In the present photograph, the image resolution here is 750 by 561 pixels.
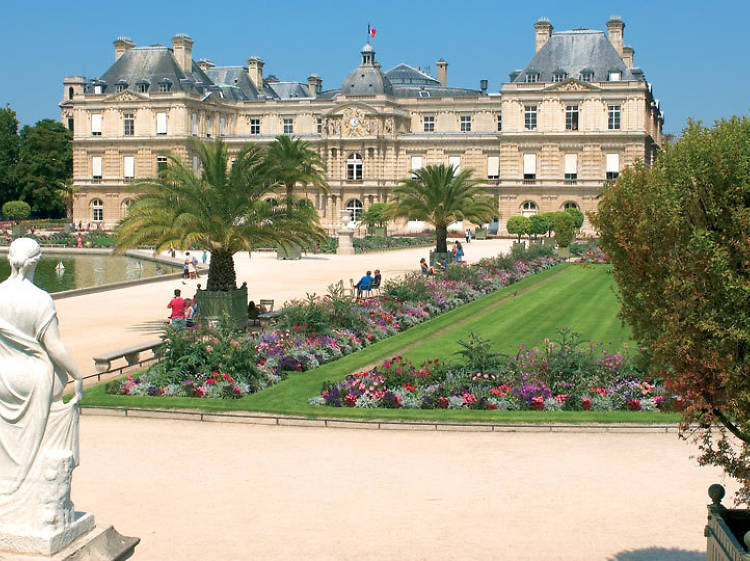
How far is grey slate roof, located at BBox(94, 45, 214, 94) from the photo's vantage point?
269 ft

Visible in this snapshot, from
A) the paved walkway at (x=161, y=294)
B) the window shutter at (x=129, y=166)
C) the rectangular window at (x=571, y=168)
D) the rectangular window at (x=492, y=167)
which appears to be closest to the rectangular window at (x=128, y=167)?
the window shutter at (x=129, y=166)

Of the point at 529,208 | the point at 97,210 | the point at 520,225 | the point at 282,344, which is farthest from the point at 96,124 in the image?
the point at 282,344

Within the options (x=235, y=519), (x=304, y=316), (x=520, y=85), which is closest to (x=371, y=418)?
(x=235, y=519)

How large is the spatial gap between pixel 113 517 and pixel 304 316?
10.9 m

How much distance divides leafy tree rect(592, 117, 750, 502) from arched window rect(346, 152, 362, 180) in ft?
241

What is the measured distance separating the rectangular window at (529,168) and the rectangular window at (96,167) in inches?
1489

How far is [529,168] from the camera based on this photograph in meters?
75.9

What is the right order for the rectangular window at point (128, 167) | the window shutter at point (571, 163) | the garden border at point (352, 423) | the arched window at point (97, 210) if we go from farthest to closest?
the arched window at point (97, 210) < the rectangular window at point (128, 167) < the window shutter at point (571, 163) < the garden border at point (352, 423)

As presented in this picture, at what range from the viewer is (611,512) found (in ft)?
33.7

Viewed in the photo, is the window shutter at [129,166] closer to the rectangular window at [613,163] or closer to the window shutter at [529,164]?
the window shutter at [529,164]

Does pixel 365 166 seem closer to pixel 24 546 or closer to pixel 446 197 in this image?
pixel 446 197

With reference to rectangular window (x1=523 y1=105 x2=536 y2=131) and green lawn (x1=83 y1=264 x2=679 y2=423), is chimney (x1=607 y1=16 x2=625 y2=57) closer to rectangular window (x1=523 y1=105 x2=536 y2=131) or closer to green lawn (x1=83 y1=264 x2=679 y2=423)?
rectangular window (x1=523 y1=105 x2=536 y2=131)

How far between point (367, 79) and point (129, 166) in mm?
22713

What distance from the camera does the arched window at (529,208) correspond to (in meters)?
76.4
